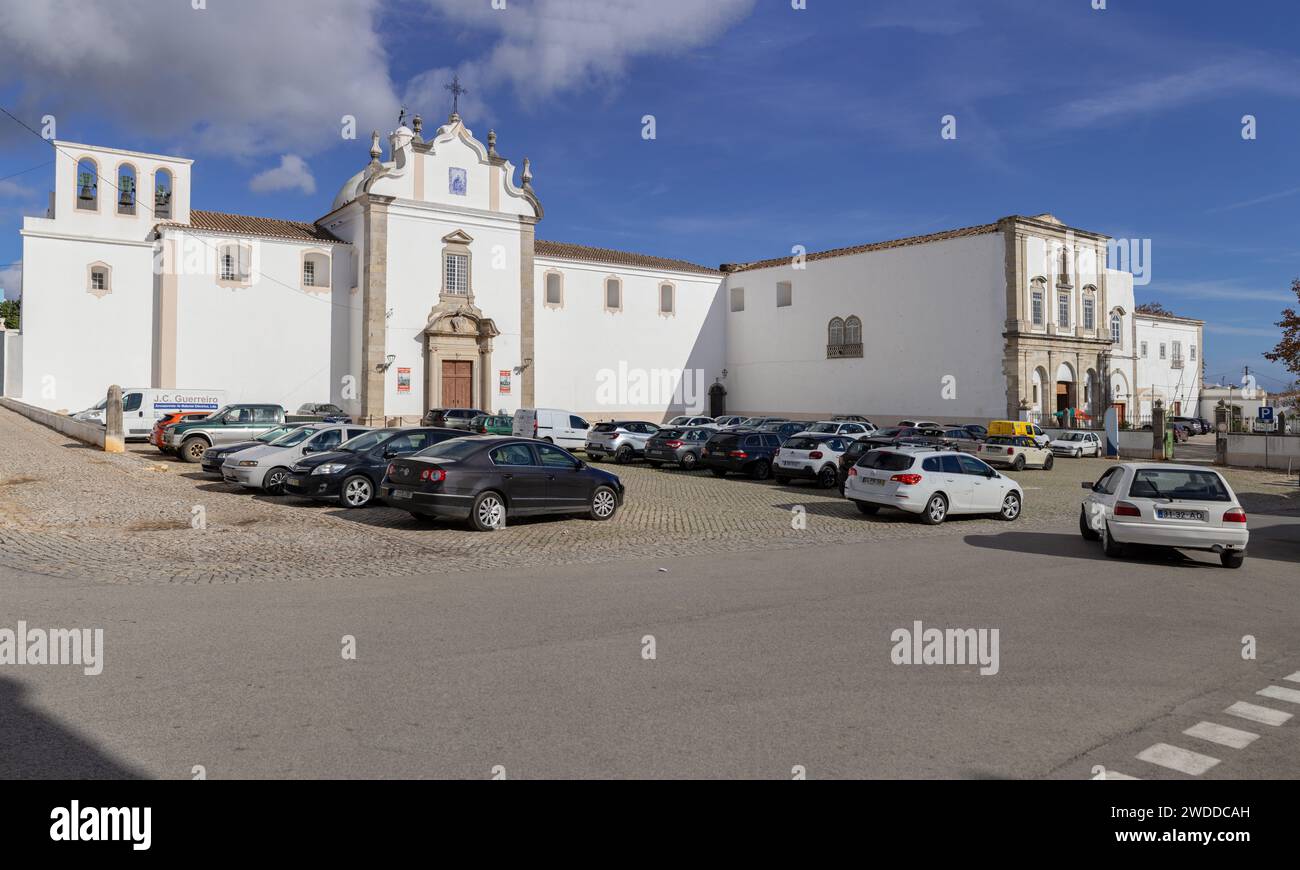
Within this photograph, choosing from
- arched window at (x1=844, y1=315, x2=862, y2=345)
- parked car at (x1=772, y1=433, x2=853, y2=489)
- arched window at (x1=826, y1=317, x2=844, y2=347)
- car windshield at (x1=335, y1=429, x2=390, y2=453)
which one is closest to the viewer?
car windshield at (x1=335, y1=429, x2=390, y2=453)

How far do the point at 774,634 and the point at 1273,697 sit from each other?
356 cm

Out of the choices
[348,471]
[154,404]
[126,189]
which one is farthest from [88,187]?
[348,471]

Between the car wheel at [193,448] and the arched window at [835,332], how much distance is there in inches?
1442

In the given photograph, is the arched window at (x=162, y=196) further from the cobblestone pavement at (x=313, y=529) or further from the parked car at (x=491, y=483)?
the parked car at (x=491, y=483)

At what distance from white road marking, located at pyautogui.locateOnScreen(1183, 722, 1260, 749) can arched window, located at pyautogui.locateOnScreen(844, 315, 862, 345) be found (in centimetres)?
4701

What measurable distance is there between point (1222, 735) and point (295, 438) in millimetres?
17442

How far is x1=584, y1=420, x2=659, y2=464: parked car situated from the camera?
1238 inches

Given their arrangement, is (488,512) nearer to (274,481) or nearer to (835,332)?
(274,481)

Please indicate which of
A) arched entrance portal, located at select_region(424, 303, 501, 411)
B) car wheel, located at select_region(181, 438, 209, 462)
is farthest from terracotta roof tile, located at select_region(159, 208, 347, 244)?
car wheel, located at select_region(181, 438, 209, 462)

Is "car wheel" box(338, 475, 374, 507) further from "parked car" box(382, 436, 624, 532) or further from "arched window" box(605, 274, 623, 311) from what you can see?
"arched window" box(605, 274, 623, 311)

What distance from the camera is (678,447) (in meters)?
28.8

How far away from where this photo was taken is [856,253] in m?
51.4
